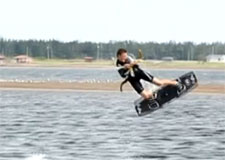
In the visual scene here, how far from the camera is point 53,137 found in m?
44.8

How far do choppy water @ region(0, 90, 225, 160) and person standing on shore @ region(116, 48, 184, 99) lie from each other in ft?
28.3

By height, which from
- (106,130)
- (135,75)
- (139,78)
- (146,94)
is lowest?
(106,130)

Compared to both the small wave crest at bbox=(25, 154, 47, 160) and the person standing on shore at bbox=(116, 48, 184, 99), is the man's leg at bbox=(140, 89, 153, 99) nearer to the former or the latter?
the person standing on shore at bbox=(116, 48, 184, 99)

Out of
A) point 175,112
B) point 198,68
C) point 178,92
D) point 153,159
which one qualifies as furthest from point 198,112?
point 198,68

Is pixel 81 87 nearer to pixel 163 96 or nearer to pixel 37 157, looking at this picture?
pixel 37 157

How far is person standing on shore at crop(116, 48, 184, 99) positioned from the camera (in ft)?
84.6

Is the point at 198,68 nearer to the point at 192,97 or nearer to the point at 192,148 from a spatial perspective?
the point at 192,97

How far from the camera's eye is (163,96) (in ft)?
97.9

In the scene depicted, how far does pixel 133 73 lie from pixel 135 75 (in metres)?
0.25

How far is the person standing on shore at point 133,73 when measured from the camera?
84.6 ft

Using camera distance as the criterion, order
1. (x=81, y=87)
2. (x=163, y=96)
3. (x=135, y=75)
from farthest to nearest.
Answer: (x=81, y=87), (x=163, y=96), (x=135, y=75)

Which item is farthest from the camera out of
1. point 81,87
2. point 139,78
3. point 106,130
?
point 81,87

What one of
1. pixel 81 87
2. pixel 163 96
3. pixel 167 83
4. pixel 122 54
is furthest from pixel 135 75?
pixel 81 87

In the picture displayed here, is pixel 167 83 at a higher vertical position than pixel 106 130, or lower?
higher
